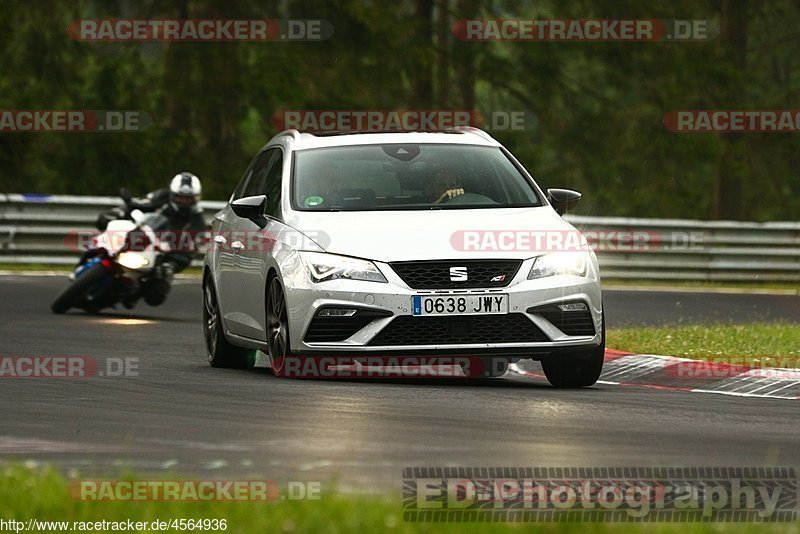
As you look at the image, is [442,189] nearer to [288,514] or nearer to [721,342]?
[721,342]

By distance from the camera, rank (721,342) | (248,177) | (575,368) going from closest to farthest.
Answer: (575,368), (248,177), (721,342)

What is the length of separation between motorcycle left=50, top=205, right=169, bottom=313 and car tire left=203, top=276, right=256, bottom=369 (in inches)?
218

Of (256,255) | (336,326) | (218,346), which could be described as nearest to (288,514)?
(336,326)

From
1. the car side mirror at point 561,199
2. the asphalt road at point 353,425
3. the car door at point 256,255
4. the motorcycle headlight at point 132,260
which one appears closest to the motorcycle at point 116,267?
the motorcycle headlight at point 132,260

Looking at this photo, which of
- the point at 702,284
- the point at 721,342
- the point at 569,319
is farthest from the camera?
the point at 702,284

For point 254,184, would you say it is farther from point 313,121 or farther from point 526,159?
point 526,159

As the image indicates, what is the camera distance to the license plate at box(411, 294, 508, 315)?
38.8ft

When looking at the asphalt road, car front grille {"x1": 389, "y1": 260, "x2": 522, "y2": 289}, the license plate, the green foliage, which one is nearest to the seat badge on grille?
car front grille {"x1": 389, "y1": 260, "x2": 522, "y2": 289}

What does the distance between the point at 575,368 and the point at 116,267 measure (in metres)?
8.56

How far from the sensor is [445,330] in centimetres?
1187

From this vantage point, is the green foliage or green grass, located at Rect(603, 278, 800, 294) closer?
green grass, located at Rect(603, 278, 800, 294)

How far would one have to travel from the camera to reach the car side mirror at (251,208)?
13188mm

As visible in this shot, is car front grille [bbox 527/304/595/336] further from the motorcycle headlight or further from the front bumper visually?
the motorcycle headlight

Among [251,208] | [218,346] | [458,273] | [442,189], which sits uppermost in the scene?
[442,189]
